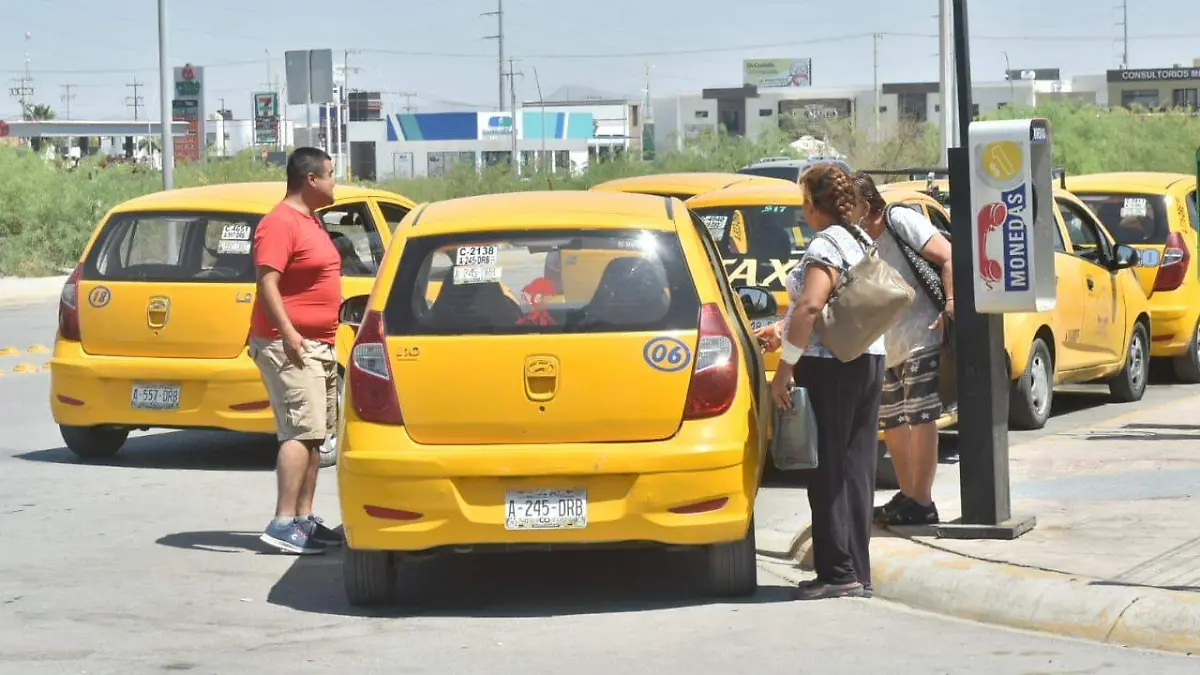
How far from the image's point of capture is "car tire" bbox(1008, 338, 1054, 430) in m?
12.8

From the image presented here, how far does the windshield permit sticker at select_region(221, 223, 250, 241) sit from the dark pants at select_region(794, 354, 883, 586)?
5084mm

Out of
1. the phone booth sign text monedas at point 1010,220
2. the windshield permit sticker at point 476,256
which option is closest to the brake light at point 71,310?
the windshield permit sticker at point 476,256

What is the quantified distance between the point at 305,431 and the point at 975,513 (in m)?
3.15

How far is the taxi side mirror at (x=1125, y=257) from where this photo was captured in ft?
46.2

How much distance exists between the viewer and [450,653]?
7.02m

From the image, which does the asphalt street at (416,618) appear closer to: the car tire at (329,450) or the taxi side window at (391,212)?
the car tire at (329,450)

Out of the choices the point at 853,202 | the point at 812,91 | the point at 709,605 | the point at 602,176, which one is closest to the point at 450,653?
the point at 709,605

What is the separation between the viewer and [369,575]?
7812 millimetres

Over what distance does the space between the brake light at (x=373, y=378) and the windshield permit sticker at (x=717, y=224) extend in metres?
4.86

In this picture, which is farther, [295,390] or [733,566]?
[295,390]

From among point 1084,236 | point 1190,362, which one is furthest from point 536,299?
point 1190,362

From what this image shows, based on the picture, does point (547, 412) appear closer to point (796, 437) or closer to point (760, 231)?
point (796, 437)

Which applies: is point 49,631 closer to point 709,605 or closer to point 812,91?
point 709,605

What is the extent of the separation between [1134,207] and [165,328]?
8.85 meters
